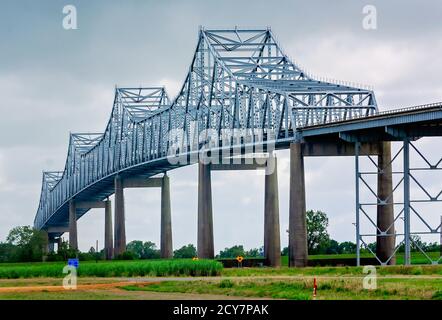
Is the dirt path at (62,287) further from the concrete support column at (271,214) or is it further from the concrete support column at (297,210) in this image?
the concrete support column at (271,214)

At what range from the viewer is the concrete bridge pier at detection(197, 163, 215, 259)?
14688cm

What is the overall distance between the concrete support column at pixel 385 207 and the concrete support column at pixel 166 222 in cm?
5650

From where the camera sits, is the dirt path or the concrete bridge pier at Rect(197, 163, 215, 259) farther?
the concrete bridge pier at Rect(197, 163, 215, 259)

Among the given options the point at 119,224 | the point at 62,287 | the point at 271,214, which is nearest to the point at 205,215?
the point at 271,214

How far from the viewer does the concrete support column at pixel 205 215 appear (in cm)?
14688

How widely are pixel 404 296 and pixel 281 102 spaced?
68973mm

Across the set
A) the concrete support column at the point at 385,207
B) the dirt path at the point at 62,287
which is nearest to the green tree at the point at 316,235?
the concrete support column at the point at 385,207

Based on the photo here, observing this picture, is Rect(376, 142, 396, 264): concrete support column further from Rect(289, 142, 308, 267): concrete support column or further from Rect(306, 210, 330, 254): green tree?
Rect(306, 210, 330, 254): green tree

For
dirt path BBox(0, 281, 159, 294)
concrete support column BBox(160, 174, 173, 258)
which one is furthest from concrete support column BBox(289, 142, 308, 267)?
concrete support column BBox(160, 174, 173, 258)

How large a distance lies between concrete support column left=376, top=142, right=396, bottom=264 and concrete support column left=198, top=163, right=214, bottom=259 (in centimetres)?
2583

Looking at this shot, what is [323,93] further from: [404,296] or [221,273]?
[404,296]
